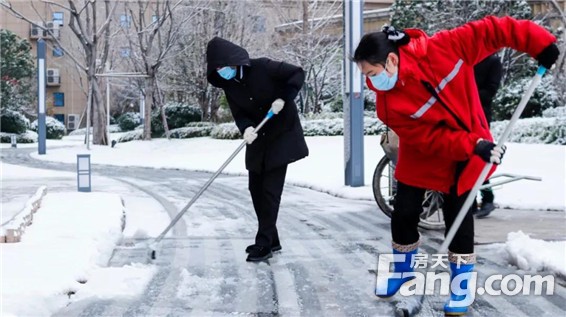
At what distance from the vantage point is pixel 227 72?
445cm

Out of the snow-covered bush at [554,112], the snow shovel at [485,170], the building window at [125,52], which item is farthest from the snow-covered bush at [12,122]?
the snow shovel at [485,170]

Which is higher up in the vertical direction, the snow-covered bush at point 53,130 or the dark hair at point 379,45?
the dark hair at point 379,45

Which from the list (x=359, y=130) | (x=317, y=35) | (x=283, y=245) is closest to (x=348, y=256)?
(x=283, y=245)

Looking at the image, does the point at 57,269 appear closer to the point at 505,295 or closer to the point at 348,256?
the point at 348,256

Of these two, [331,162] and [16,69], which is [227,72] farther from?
[16,69]

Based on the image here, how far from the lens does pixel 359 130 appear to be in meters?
9.34

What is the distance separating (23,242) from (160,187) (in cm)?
602

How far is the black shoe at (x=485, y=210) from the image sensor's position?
630 cm

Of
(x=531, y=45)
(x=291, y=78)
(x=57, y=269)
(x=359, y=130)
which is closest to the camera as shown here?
(x=531, y=45)

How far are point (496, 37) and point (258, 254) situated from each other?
2216mm

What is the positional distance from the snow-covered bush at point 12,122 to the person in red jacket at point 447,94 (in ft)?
111

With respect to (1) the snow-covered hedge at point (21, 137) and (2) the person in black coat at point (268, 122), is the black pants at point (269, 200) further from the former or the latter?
(1) the snow-covered hedge at point (21, 137)

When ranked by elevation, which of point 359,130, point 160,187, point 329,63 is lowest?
point 160,187

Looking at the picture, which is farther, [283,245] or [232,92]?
[283,245]
